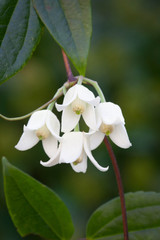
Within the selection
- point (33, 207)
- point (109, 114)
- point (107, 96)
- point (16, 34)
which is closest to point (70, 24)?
point (16, 34)

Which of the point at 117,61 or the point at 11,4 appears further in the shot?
the point at 117,61

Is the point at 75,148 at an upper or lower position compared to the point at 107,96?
upper

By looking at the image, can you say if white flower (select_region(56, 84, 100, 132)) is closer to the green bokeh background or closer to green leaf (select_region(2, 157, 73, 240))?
green leaf (select_region(2, 157, 73, 240))

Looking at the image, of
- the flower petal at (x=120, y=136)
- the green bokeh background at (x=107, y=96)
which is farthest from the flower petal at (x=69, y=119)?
the green bokeh background at (x=107, y=96)

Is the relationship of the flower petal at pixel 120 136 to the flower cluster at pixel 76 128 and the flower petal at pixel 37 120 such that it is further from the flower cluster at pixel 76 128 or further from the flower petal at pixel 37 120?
the flower petal at pixel 37 120

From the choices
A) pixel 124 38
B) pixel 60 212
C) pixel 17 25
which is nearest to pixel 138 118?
pixel 124 38

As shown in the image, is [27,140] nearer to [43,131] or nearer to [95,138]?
[43,131]

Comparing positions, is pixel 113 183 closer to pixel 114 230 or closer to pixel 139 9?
pixel 139 9
